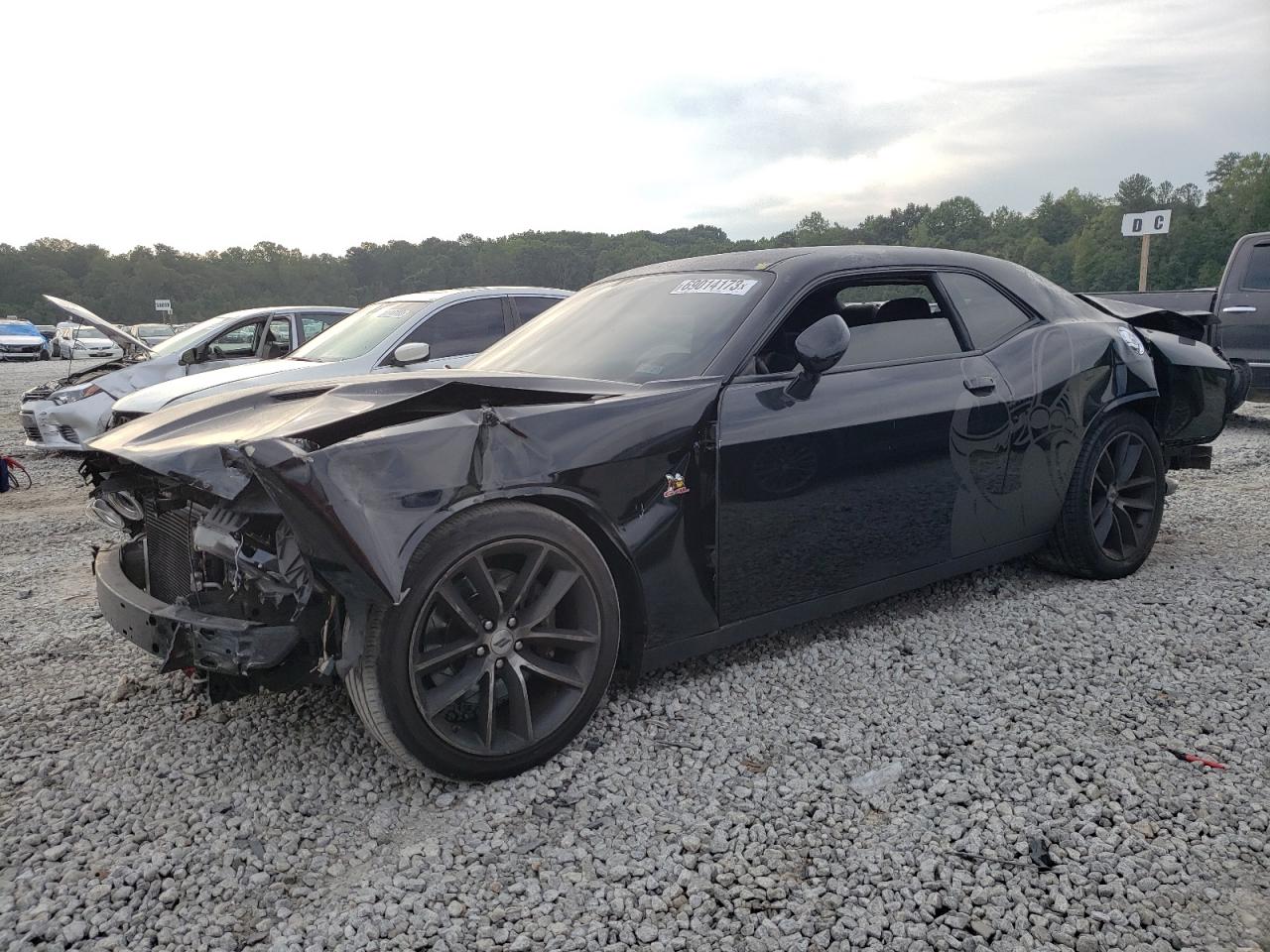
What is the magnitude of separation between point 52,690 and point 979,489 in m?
3.76

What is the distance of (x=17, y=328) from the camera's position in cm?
3406

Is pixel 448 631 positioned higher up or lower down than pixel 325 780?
higher up

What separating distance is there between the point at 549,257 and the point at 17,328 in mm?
39939

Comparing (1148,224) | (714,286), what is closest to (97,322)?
(714,286)

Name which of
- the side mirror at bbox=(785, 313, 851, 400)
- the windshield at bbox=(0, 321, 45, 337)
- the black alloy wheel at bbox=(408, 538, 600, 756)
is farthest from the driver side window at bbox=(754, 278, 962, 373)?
the windshield at bbox=(0, 321, 45, 337)

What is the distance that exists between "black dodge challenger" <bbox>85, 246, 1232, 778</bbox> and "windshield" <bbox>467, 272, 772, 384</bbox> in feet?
0.05

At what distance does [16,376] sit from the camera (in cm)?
2380

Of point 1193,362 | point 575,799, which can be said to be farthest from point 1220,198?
point 575,799

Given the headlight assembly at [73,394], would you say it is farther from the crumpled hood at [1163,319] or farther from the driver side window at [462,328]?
the crumpled hood at [1163,319]

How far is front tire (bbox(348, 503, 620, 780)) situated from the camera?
7.85 feet

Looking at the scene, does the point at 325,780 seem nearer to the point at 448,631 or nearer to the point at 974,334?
the point at 448,631

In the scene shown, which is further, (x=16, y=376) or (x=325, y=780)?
(x=16, y=376)

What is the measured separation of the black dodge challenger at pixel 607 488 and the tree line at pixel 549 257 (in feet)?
102

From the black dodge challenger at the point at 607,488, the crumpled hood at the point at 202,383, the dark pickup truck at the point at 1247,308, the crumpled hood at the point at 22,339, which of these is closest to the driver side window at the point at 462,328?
the crumpled hood at the point at 202,383
